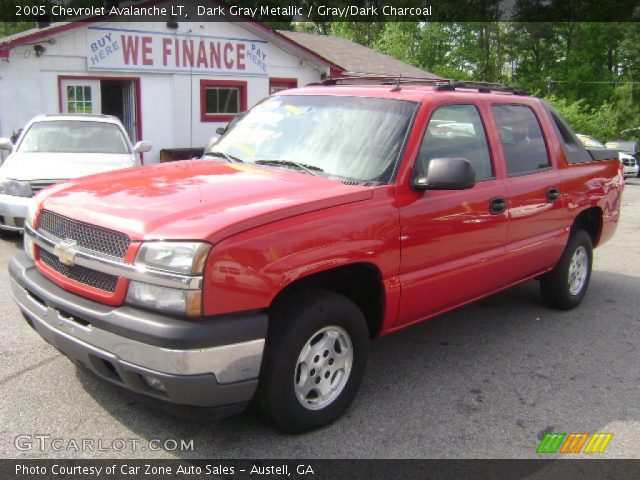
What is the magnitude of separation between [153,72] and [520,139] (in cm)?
1224

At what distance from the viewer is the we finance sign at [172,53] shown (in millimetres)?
14570

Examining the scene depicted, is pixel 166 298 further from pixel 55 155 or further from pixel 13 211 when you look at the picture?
pixel 55 155

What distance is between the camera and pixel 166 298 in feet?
9.59

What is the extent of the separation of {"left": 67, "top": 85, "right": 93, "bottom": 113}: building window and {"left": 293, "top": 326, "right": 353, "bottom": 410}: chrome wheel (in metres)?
12.6

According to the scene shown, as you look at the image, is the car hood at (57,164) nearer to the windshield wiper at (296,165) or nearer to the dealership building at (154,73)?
the windshield wiper at (296,165)

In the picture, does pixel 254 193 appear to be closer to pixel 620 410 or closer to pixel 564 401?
pixel 564 401

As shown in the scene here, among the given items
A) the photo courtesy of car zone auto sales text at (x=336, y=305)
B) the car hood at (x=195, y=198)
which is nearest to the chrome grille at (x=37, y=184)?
the photo courtesy of car zone auto sales text at (x=336, y=305)

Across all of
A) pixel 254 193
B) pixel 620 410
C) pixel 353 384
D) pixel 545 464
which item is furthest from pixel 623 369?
pixel 254 193

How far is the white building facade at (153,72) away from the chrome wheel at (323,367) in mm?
11988

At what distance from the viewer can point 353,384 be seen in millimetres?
3674

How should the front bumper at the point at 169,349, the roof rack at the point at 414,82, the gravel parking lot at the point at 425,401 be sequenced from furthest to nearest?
1. the roof rack at the point at 414,82
2. the gravel parking lot at the point at 425,401
3. the front bumper at the point at 169,349

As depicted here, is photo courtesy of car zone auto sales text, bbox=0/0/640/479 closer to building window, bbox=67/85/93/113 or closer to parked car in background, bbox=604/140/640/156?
building window, bbox=67/85/93/113

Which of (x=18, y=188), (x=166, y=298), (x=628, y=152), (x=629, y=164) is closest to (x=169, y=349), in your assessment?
(x=166, y=298)

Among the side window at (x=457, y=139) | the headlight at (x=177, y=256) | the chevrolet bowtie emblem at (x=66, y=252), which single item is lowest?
the chevrolet bowtie emblem at (x=66, y=252)
